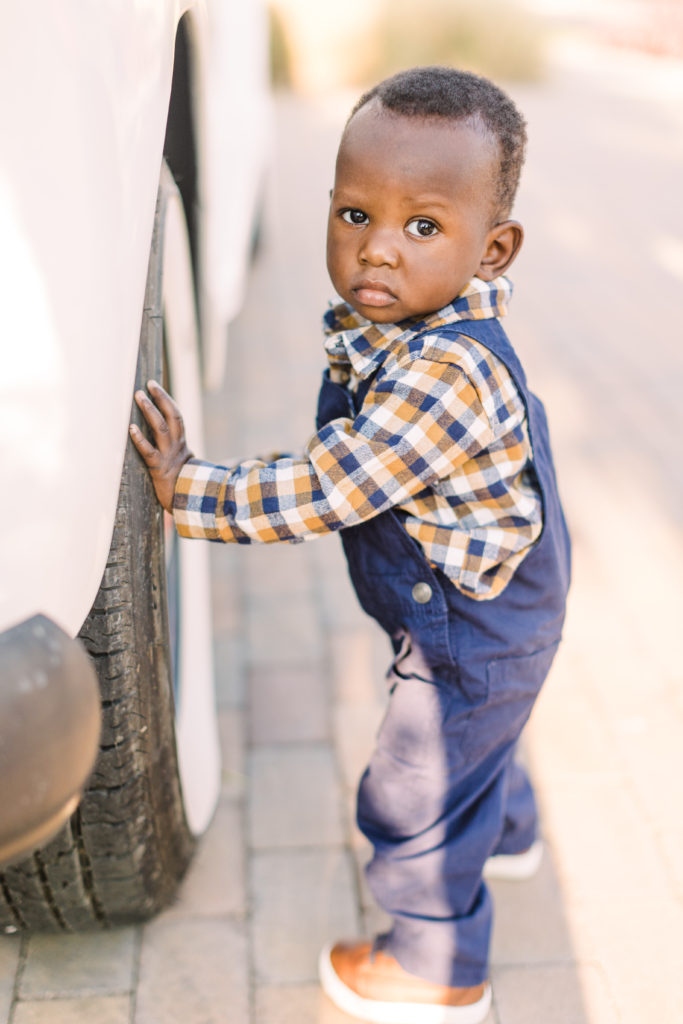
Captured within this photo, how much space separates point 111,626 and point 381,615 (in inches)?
16.6

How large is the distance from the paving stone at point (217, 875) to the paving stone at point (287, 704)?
0.82 ft

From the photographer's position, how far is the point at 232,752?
2062mm

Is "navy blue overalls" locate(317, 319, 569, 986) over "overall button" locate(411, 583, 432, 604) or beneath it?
beneath

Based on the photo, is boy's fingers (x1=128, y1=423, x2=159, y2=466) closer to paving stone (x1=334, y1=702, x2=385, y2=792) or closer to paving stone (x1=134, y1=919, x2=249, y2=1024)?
paving stone (x1=134, y1=919, x2=249, y2=1024)

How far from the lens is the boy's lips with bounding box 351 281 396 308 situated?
48.4 inches

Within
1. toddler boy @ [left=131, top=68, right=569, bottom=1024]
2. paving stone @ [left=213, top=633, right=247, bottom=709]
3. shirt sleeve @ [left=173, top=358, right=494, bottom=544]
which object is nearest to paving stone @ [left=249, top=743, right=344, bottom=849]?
paving stone @ [left=213, top=633, right=247, bottom=709]

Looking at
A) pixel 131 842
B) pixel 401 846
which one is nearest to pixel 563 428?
pixel 401 846

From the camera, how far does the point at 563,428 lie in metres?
3.53

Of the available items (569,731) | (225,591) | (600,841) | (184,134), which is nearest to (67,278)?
(184,134)

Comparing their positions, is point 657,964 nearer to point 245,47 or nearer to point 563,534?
point 563,534

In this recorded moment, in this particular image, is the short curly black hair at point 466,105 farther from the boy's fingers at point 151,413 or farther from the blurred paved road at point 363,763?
the blurred paved road at point 363,763

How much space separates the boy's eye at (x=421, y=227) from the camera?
120 cm

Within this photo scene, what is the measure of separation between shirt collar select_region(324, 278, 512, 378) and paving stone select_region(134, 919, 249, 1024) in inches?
38.7

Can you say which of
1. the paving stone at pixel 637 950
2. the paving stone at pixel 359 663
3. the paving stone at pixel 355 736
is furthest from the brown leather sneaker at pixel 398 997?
the paving stone at pixel 359 663
